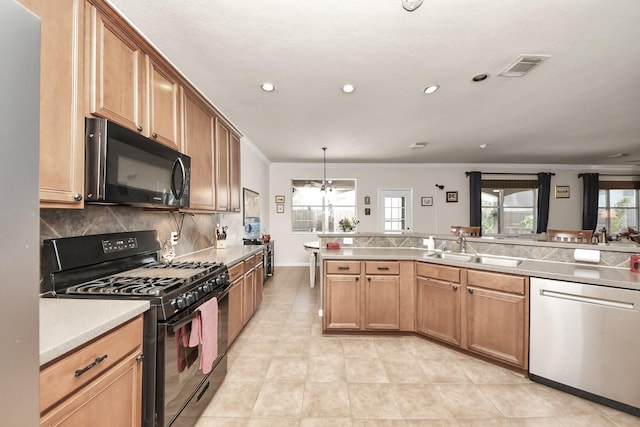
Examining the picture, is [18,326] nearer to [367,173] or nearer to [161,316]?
[161,316]

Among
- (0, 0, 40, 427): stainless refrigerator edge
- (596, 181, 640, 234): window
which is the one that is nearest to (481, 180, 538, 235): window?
(596, 181, 640, 234): window

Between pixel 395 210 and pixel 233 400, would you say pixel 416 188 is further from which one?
pixel 233 400

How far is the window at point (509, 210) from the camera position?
647 centimetres

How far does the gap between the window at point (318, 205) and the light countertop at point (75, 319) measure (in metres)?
5.32

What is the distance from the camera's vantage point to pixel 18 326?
1.99 feet

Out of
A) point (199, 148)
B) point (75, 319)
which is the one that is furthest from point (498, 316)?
point (199, 148)

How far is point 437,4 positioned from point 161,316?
7.59 feet

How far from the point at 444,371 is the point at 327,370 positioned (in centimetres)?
100

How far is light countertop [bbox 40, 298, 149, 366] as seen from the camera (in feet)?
2.73

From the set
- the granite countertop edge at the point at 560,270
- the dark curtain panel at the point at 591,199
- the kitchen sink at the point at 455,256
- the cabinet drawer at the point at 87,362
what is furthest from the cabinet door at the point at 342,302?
the dark curtain panel at the point at 591,199

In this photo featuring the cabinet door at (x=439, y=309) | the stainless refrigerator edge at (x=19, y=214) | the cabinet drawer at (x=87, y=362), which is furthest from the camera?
the cabinet door at (x=439, y=309)

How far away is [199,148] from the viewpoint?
2506 millimetres

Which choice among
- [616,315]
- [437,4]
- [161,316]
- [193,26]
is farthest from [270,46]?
[616,315]

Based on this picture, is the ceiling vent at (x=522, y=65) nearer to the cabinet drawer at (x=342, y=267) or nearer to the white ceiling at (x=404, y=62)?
the white ceiling at (x=404, y=62)
